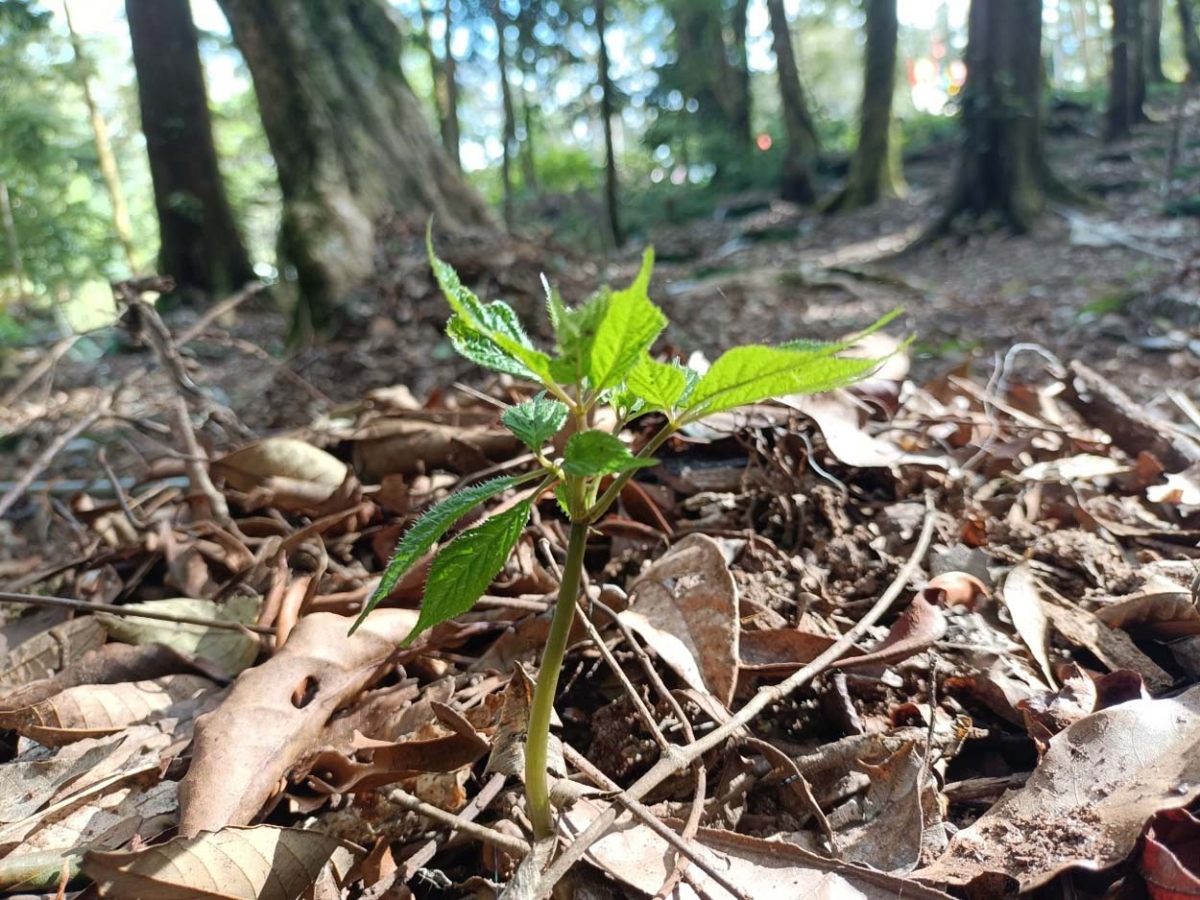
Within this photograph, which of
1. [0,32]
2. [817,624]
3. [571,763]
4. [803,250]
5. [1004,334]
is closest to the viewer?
[571,763]

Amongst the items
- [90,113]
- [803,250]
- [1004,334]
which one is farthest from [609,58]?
[90,113]

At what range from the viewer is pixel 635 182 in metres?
18.1

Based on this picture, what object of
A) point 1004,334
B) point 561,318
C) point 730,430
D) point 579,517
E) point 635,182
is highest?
point 635,182

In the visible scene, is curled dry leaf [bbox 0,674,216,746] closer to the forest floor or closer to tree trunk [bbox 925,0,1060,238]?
the forest floor

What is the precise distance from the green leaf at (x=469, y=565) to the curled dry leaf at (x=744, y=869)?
297mm

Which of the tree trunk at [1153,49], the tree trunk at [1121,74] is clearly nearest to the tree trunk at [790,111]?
the tree trunk at [1121,74]

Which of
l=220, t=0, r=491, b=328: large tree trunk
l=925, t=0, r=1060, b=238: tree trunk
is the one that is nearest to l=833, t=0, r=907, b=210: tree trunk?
l=925, t=0, r=1060, b=238: tree trunk

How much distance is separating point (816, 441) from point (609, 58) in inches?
420

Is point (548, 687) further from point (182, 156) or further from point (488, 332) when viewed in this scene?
point (182, 156)

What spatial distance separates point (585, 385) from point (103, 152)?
17.2 m

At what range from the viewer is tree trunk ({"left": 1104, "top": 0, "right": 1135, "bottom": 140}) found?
11.7 metres

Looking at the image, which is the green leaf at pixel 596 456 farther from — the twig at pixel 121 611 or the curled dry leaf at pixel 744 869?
the twig at pixel 121 611

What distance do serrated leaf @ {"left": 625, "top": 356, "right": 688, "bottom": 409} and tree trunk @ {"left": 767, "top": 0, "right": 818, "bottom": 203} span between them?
13.2m

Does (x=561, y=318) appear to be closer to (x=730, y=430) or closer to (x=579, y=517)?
(x=579, y=517)
